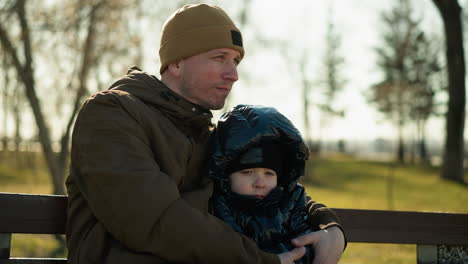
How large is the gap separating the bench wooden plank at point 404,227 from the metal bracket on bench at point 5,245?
1847 millimetres

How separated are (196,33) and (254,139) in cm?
73

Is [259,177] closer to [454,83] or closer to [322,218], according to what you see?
[322,218]

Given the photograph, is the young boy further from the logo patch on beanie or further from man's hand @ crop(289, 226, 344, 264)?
the logo patch on beanie

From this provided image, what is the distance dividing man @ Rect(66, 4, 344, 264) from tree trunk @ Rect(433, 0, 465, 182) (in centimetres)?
1893

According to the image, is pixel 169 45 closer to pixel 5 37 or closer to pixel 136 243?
pixel 136 243

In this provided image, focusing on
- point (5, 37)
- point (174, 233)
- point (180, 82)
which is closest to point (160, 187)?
point (174, 233)

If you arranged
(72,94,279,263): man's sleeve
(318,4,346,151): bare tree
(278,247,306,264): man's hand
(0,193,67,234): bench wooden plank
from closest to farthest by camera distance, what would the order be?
(72,94,279,263): man's sleeve → (278,247,306,264): man's hand → (0,193,67,234): bench wooden plank → (318,4,346,151): bare tree

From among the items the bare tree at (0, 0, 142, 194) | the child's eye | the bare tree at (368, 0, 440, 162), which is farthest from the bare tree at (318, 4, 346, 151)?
the child's eye

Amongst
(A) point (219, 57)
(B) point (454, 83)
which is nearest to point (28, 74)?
(A) point (219, 57)

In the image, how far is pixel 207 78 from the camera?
10.1 feet

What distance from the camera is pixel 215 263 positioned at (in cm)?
240

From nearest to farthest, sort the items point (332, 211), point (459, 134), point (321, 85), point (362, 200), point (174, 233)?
1. point (174, 233)
2. point (332, 211)
3. point (362, 200)
4. point (459, 134)
5. point (321, 85)

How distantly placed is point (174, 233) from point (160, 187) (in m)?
0.21

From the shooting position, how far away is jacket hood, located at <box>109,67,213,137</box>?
2.81 metres
